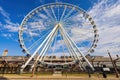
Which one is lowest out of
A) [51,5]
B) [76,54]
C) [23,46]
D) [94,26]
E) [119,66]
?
[119,66]

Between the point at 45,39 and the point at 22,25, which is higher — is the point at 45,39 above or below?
below

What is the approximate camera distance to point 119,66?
204 feet

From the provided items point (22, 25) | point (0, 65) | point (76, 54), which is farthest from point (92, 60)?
point (0, 65)

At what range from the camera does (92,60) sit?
62.0 metres

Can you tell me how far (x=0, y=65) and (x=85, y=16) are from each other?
120 ft

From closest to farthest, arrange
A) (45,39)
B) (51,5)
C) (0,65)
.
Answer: (45,39) < (51,5) < (0,65)

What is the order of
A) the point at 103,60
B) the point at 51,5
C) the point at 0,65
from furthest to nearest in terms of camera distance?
1. the point at 103,60
2. the point at 0,65
3. the point at 51,5

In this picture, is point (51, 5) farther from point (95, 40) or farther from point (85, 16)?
point (95, 40)

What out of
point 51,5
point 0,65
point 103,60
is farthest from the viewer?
point 103,60

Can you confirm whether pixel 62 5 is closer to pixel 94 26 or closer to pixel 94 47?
pixel 94 26

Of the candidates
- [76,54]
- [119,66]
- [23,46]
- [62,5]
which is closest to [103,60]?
[119,66]

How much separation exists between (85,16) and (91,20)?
7.90ft

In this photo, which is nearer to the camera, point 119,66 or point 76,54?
point 76,54

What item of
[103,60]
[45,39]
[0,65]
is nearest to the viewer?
[45,39]
